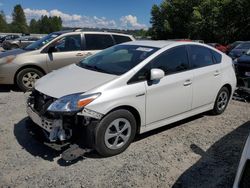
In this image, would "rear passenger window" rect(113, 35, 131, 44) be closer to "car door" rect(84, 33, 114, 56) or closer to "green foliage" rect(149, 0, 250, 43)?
"car door" rect(84, 33, 114, 56)

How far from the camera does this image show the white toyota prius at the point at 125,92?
380cm

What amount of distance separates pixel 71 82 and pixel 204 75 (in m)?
2.41

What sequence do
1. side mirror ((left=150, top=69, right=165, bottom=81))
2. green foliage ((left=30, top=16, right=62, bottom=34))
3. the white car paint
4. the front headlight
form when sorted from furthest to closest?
green foliage ((left=30, top=16, right=62, bottom=34)) → side mirror ((left=150, top=69, right=165, bottom=81)) → the white car paint → the front headlight

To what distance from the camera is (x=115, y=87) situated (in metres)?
4.02

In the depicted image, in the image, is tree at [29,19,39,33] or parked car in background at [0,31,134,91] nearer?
parked car in background at [0,31,134,91]

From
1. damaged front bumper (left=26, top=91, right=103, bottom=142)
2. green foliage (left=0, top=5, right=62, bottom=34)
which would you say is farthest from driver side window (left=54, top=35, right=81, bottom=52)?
green foliage (left=0, top=5, right=62, bottom=34)

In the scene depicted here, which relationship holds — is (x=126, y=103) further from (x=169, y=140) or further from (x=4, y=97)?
(x=4, y=97)

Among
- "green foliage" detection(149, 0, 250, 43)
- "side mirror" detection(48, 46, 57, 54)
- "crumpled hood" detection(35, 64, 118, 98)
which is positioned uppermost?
"green foliage" detection(149, 0, 250, 43)

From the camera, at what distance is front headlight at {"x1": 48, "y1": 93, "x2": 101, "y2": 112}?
3.73 metres

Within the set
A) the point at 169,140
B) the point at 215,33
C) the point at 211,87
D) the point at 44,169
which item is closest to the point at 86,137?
the point at 44,169

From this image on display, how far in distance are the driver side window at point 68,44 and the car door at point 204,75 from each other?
12.7ft

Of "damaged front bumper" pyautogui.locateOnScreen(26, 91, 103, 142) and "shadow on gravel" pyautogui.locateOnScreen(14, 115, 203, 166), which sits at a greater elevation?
"damaged front bumper" pyautogui.locateOnScreen(26, 91, 103, 142)

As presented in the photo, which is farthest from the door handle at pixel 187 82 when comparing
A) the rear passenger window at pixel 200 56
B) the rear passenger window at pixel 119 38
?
the rear passenger window at pixel 119 38

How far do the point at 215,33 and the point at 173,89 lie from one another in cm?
3719
